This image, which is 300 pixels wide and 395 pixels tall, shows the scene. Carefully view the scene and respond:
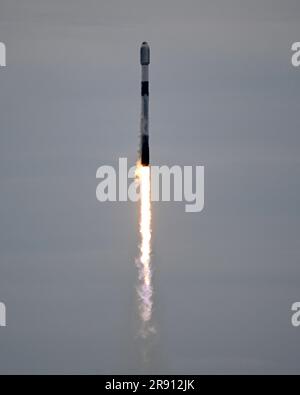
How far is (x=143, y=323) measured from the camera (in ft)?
513
